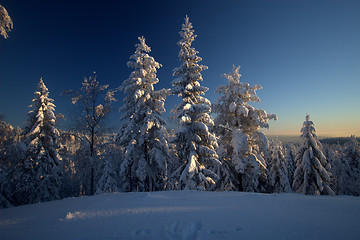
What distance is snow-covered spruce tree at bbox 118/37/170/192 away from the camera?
1264cm

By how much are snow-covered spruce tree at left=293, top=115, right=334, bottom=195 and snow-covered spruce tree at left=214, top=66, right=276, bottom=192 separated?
6482 millimetres

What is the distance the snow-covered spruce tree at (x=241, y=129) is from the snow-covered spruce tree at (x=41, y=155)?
50.5 feet

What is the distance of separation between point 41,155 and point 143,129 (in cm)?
999

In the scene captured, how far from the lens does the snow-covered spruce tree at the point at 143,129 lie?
41.5 feet

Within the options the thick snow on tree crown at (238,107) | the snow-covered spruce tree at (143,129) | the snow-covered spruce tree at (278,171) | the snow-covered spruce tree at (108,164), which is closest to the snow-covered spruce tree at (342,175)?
the snow-covered spruce tree at (278,171)

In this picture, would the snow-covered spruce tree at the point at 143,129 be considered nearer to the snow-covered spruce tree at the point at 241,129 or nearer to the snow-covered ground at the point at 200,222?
the snow-covered spruce tree at the point at 241,129

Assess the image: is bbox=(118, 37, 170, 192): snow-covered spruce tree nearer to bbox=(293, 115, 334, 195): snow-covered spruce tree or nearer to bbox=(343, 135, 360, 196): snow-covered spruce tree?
bbox=(293, 115, 334, 195): snow-covered spruce tree

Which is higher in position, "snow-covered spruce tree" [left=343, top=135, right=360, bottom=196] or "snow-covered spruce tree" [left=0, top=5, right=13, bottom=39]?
"snow-covered spruce tree" [left=0, top=5, right=13, bottom=39]

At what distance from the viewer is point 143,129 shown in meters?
12.3

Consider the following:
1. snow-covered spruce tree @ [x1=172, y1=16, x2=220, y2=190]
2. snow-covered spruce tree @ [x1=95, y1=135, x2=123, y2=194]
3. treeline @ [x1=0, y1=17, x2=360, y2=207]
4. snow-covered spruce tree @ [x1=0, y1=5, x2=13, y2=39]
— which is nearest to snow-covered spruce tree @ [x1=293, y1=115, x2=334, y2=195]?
treeline @ [x1=0, y1=17, x2=360, y2=207]

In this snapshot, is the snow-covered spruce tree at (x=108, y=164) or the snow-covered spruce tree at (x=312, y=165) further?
the snow-covered spruce tree at (x=312, y=165)

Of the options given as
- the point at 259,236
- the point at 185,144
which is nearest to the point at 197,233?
the point at 259,236

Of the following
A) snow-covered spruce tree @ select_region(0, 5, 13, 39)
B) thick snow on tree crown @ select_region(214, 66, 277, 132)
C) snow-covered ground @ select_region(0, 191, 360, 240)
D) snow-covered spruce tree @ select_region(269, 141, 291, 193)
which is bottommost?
snow-covered spruce tree @ select_region(269, 141, 291, 193)

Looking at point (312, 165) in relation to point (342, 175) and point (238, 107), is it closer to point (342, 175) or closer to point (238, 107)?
point (238, 107)
